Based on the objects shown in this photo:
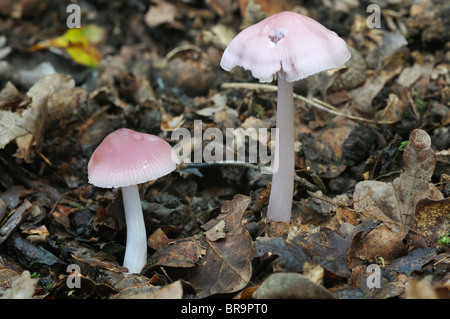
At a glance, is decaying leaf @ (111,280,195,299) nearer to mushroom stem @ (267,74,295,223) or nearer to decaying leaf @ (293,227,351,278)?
decaying leaf @ (293,227,351,278)

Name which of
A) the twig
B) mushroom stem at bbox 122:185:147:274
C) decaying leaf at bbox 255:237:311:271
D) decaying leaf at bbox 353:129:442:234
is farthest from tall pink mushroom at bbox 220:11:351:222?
the twig

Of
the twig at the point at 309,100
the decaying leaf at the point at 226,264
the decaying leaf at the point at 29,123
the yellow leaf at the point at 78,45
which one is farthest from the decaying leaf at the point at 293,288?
the yellow leaf at the point at 78,45

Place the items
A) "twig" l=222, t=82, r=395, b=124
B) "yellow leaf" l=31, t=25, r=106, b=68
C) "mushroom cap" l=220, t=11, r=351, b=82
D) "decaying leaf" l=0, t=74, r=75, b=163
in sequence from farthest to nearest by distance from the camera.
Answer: "yellow leaf" l=31, t=25, r=106, b=68
"twig" l=222, t=82, r=395, b=124
"decaying leaf" l=0, t=74, r=75, b=163
"mushroom cap" l=220, t=11, r=351, b=82

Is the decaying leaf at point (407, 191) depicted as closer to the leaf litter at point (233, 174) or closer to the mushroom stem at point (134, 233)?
the leaf litter at point (233, 174)

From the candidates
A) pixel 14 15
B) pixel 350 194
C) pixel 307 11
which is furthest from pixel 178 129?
pixel 14 15

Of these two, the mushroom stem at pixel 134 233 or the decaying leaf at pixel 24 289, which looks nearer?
the decaying leaf at pixel 24 289

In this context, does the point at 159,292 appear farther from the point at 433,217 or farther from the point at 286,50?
the point at 433,217
